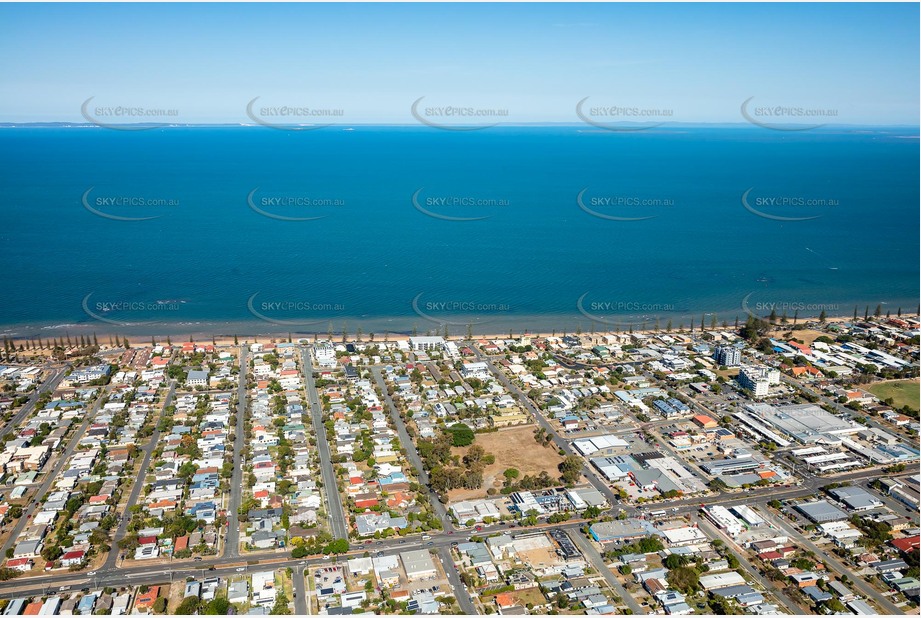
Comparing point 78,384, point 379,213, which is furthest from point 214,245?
point 78,384

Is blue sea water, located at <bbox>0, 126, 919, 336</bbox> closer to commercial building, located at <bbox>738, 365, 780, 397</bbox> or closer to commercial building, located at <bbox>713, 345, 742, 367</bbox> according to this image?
commercial building, located at <bbox>713, 345, 742, 367</bbox>

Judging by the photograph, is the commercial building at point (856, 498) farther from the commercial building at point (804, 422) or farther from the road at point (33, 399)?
the road at point (33, 399)

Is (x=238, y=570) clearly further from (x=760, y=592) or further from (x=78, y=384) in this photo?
(x=78, y=384)

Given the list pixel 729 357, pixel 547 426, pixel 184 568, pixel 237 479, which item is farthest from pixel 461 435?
pixel 729 357

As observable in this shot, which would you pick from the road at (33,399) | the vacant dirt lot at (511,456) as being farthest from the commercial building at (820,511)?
the road at (33,399)

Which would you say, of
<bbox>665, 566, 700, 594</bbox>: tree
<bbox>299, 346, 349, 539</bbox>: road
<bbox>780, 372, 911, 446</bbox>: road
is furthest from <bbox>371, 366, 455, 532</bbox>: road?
<bbox>780, 372, 911, 446</bbox>: road
